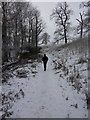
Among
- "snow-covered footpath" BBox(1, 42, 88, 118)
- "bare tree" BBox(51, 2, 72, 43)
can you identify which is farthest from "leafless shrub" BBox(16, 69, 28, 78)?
"bare tree" BBox(51, 2, 72, 43)

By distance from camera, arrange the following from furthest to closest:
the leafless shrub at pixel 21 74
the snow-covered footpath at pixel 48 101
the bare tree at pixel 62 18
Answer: the bare tree at pixel 62 18, the leafless shrub at pixel 21 74, the snow-covered footpath at pixel 48 101

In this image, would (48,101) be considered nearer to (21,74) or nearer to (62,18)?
(21,74)

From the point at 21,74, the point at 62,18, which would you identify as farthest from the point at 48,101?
the point at 62,18

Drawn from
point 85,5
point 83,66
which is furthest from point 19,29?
point 83,66

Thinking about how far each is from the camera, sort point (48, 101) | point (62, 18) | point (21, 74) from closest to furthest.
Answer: point (48, 101) < point (21, 74) < point (62, 18)

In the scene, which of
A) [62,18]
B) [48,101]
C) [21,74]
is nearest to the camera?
[48,101]

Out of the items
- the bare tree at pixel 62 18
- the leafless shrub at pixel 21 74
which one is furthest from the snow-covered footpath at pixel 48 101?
the bare tree at pixel 62 18

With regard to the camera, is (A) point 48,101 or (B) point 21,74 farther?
(B) point 21,74

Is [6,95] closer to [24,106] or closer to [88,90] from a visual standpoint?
[24,106]

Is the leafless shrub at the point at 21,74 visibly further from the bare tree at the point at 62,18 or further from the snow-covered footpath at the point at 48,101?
the bare tree at the point at 62,18

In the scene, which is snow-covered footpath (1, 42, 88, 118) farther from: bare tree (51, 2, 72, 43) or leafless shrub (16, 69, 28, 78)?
bare tree (51, 2, 72, 43)

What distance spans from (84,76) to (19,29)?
81.2 feet

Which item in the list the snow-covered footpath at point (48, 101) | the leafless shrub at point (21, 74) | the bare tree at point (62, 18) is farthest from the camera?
the bare tree at point (62, 18)

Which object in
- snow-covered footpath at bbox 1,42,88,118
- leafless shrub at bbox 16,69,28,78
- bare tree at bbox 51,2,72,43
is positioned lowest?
snow-covered footpath at bbox 1,42,88,118
